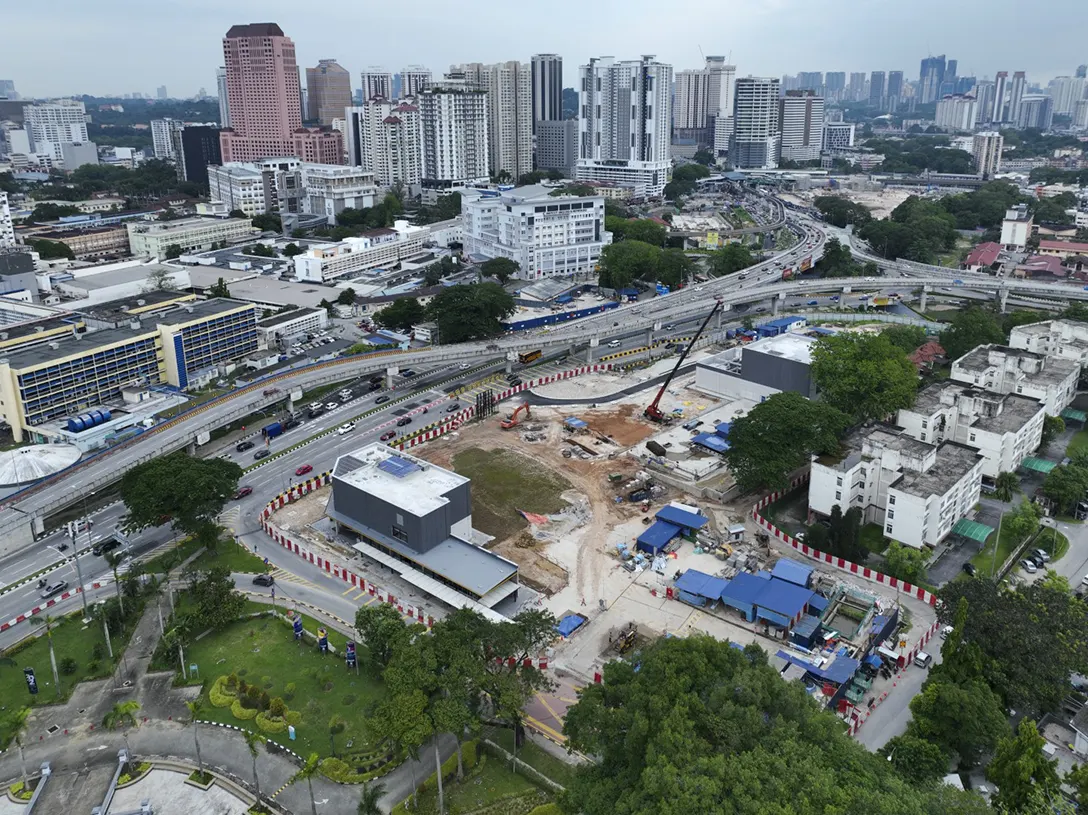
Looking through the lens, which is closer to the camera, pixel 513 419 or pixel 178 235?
pixel 513 419

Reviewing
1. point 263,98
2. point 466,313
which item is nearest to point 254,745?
point 466,313

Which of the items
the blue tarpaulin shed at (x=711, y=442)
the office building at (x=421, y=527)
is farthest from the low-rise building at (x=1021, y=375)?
the office building at (x=421, y=527)

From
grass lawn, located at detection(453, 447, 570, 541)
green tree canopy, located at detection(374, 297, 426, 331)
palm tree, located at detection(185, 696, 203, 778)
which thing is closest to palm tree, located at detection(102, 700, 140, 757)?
palm tree, located at detection(185, 696, 203, 778)

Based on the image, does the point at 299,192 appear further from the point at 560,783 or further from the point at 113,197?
the point at 560,783

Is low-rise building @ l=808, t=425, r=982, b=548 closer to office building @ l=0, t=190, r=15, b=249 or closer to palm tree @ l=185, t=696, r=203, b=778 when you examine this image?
A: palm tree @ l=185, t=696, r=203, b=778

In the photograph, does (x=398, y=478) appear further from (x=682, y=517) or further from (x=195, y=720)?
(x=195, y=720)

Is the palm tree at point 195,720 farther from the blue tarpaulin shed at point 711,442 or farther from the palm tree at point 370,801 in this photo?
the blue tarpaulin shed at point 711,442

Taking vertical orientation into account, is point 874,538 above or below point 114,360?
below
